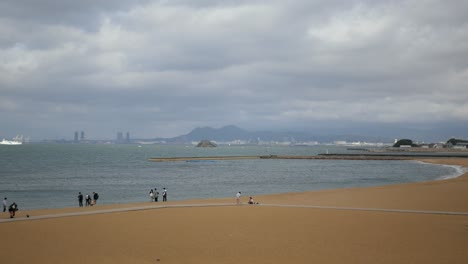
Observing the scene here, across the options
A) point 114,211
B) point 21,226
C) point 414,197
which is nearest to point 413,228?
point 414,197

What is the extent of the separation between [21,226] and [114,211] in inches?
223

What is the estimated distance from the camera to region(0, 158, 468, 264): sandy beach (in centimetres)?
1459

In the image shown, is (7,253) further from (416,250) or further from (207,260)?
(416,250)

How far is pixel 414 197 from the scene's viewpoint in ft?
106

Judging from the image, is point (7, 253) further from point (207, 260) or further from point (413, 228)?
point (413, 228)

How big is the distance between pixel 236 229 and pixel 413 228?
8155 mm

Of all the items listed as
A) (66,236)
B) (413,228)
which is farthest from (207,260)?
(413,228)

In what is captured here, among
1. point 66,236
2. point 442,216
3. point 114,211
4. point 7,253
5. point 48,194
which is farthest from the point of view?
point 48,194

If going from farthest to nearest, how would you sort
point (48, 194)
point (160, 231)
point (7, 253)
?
1. point (48, 194)
2. point (160, 231)
3. point (7, 253)

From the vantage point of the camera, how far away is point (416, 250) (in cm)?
1539

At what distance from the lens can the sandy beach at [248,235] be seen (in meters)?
14.6

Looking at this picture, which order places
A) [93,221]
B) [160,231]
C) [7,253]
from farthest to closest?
[93,221] < [160,231] < [7,253]

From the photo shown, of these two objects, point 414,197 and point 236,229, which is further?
point 414,197

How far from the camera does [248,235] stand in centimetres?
1809
